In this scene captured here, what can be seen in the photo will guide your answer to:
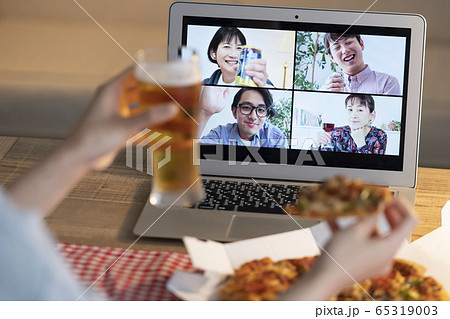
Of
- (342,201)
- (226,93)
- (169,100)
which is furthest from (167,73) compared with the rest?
(226,93)

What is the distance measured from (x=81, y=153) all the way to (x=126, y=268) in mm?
278

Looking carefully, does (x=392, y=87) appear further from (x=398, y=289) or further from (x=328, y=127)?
(x=398, y=289)

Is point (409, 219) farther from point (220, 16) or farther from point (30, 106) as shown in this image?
point (30, 106)

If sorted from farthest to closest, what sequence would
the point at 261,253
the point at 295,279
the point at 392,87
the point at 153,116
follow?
1. the point at 392,87
2. the point at 261,253
3. the point at 295,279
4. the point at 153,116

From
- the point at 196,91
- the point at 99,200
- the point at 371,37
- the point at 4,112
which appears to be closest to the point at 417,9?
the point at 371,37

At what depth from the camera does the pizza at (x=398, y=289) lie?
0.80m

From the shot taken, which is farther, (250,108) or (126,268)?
(250,108)

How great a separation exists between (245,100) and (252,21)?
0.50 feet

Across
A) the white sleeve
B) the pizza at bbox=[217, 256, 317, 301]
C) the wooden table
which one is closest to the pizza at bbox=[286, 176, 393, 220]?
the pizza at bbox=[217, 256, 317, 301]

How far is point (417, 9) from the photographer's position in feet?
8.55

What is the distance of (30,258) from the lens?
663mm

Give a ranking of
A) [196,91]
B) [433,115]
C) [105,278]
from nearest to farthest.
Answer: [196,91]
[105,278]
[433,115]

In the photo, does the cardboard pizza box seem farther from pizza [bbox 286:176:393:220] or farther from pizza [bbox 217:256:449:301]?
pizza [bbox 286:176:393:220]

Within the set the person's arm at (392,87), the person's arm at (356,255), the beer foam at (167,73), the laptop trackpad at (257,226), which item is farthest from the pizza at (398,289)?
the person's arm at (392,87)
